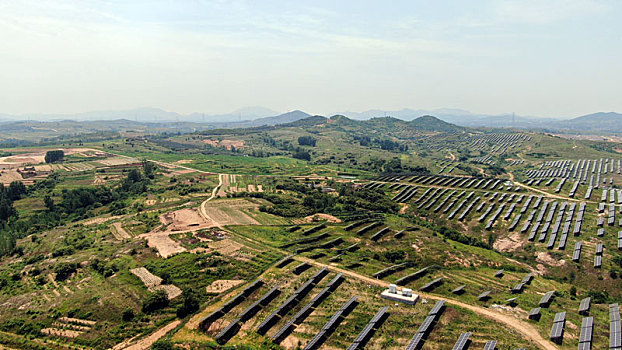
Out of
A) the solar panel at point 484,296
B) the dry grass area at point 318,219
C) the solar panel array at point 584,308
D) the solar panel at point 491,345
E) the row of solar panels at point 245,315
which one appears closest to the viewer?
the solar panel at point 491,345

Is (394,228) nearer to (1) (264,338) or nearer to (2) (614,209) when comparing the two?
(1) (264,338)

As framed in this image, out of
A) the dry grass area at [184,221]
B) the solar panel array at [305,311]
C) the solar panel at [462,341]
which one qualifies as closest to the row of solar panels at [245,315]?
the solar panel array at [305,311]

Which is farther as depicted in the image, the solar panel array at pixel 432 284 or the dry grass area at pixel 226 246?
the dry grass area at pixel 226 246

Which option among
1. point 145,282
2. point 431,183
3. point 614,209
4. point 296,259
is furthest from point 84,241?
point 614,209

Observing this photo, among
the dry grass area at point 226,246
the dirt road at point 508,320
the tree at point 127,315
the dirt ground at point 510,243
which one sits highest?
the dry grass area at point 226,246

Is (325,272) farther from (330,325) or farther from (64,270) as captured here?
(64,270)

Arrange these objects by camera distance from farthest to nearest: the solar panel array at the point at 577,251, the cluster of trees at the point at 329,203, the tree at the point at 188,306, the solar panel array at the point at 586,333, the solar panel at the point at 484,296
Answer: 1. the cluster of trees at the point at 329,203
2. the solar panel array at the point at 577,251
3. the solar panel at the point at 484,296
4. the tree at the point at 188,306
5. the solar panel array at the point at 586,333

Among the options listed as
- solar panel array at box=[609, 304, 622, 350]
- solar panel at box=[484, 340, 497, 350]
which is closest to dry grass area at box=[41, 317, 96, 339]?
solar panel at box=[484, 340, 497, 350]

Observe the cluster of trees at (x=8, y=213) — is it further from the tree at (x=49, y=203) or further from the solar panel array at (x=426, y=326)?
the solar panel array at (x=426, y=326)
